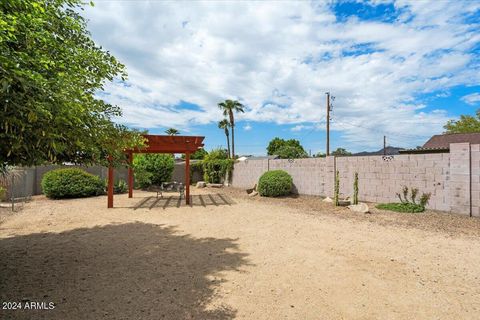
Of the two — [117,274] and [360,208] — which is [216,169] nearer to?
[360,208]

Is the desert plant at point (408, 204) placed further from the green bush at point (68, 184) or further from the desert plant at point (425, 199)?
the green bush at point (68, 184)

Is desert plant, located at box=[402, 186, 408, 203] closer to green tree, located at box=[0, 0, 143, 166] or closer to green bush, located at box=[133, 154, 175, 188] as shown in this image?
green tree, located at box=[0, 0, 143, 166]

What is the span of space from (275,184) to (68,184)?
31.5 ft

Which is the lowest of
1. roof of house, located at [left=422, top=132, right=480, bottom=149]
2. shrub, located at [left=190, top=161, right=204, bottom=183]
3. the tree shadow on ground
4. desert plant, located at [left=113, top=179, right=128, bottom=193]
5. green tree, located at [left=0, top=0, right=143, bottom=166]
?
the tree shadow on ground

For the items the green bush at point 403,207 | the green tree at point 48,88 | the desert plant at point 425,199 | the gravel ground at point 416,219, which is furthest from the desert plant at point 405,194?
the green tree at point 48,88

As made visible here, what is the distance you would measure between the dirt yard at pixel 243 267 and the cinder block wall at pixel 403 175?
2.43 ft

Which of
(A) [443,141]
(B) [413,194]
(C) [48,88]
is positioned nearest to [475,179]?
(B) [413,194]

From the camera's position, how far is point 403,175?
9859 millimetres

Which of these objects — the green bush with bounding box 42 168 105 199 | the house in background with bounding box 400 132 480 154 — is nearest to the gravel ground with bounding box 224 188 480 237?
the green bush with bounding box 42 168 105 199

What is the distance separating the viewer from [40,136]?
2.58 m

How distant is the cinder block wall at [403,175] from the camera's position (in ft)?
26.6

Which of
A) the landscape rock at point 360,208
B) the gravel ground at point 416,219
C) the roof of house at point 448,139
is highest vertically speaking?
the roof of house at point 448,139

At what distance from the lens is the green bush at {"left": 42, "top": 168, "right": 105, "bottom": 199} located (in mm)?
12156

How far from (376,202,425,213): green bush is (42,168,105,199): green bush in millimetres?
12701
